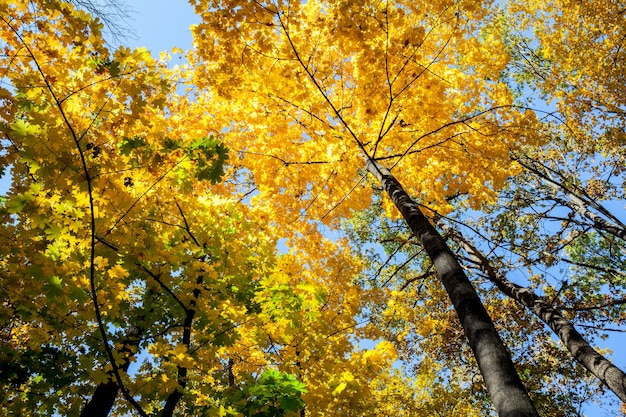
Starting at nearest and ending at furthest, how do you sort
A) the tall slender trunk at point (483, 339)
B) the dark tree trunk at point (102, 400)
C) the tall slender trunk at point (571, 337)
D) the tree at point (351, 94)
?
the tall slender trunk at point (483, 339) < the tree at point (351, 94) < the tall slender trunk at point (571, 337) < the dark tree trunk at point (102, 400)

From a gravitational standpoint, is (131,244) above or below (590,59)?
below

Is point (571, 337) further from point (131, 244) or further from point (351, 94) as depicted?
point (131, 244)

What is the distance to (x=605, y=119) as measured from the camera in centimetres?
1027

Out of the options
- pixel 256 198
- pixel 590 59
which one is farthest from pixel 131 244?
pixel 590 59

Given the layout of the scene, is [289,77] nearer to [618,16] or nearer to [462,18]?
[462,18]

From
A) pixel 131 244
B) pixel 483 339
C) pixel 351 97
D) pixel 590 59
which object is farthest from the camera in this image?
pixel 590 59

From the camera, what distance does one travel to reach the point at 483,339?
2.25 m

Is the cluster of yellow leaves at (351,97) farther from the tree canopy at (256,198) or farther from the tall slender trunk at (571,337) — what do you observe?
the tall slender trunk at (571,337)

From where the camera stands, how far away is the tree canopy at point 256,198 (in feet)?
9.73

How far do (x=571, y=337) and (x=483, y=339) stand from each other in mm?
4768

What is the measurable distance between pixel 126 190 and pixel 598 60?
11419 millimetres

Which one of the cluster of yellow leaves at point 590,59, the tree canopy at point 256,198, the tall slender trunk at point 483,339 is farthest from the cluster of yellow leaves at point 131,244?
the cluster of yellow leaves at point 590,59

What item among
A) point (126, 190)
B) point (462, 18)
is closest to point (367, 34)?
point (462, 18)

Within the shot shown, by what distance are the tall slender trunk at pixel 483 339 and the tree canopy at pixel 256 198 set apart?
0.06 feet
